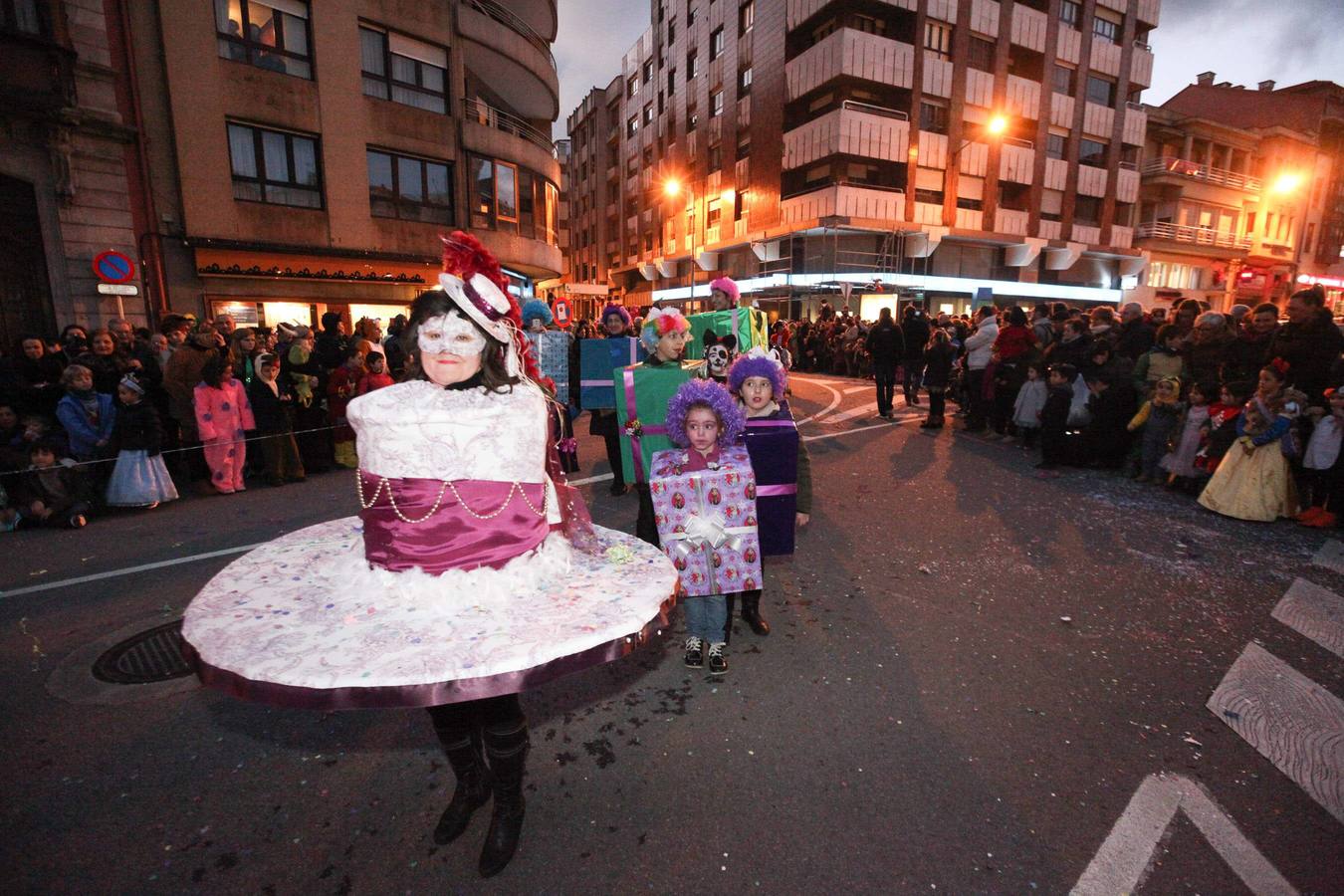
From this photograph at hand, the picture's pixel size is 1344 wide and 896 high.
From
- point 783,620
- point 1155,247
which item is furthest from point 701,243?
point 783,620

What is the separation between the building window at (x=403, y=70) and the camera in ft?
55.8

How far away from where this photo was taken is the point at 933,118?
2706 centimetres

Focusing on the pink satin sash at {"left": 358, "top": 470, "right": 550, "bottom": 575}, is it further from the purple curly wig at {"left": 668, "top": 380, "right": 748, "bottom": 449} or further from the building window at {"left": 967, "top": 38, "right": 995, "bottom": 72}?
the building window at {"left": 967, "top": 38, "right": 995, "bottom": 72}

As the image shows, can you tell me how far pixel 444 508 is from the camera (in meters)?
2.06

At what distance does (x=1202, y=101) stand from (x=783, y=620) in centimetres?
5313

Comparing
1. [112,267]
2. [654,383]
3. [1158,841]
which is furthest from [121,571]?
[112,267]

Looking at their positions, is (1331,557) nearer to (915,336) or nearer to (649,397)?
(649,397)

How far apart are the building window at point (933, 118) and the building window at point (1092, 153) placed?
29.0ft

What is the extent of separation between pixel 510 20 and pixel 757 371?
75.0 ft

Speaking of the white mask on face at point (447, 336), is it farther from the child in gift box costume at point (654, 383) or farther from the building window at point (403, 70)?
the building window at point (403, 70)

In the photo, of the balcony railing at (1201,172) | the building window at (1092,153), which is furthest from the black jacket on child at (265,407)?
the balcony railing at (1201,172)

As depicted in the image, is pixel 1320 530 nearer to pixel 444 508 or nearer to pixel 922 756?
pixel 922 756

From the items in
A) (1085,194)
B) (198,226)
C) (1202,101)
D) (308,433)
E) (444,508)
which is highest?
(1202,101)

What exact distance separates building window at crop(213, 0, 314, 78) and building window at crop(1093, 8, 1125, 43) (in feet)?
115
